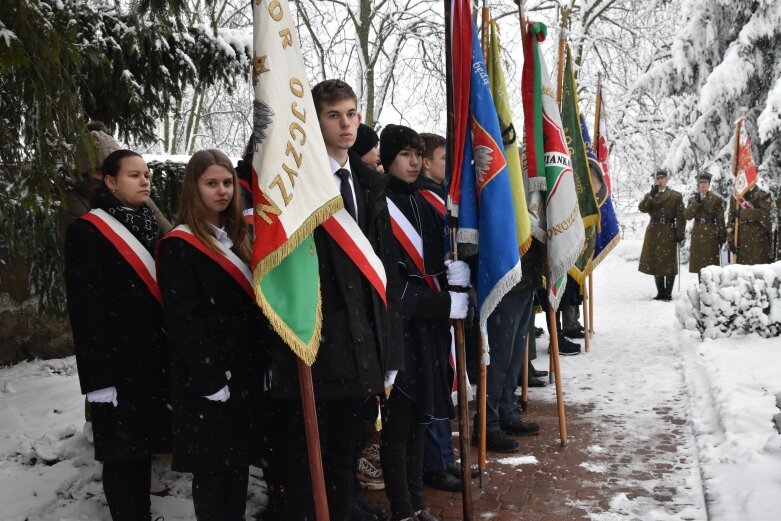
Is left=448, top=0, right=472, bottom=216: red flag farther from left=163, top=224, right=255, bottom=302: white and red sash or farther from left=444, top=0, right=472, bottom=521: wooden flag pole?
left=163, top=224, right=255, bottom=302: white and red sash

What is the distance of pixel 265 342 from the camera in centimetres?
312

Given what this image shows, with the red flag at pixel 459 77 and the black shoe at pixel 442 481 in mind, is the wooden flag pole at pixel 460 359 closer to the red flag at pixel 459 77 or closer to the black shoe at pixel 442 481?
the red flag at pixel 459 77

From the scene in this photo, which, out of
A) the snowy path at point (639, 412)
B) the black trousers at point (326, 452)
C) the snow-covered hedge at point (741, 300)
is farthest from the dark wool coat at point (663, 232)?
the black trousers at point (326, 452)

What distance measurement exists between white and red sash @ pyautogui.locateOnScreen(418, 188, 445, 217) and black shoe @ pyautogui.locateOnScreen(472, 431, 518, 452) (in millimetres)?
1745

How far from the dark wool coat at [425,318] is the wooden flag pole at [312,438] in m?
0.81

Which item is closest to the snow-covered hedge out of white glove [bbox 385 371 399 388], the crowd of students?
the crowd of students

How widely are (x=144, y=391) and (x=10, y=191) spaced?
125 cm

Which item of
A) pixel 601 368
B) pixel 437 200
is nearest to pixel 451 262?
pixel 437 200

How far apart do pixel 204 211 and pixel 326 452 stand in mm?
1152

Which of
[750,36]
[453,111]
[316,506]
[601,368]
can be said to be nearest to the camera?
[316,506]

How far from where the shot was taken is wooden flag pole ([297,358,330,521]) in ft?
9.17

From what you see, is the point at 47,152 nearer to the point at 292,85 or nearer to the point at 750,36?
the point at 292,85

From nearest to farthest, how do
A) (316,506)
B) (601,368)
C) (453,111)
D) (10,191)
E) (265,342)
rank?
(316,506), (265,342), (10,191), (453,111), (601,368)

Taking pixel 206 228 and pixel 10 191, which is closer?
pixel 206 228
